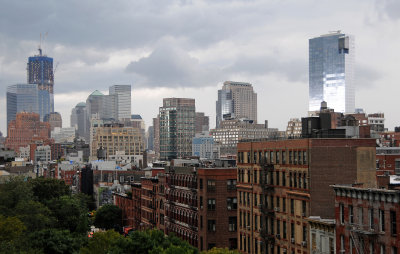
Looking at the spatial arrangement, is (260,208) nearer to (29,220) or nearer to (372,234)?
(372,234)

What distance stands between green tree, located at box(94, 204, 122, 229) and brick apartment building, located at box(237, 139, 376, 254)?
86.5 metres

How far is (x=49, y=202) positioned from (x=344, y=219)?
3253 inches

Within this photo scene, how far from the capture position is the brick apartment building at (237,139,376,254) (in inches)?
2507

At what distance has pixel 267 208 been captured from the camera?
75125 mm

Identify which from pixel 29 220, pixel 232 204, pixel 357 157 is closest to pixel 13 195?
pixel 29 220

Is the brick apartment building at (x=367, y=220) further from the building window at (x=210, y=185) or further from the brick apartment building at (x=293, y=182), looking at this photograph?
the building window at (x=210, y=185)

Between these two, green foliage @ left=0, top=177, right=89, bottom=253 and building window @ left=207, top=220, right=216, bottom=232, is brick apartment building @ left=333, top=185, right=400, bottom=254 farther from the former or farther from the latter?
building window @ left=207, top=220, right=216, bottom=232

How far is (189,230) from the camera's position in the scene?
9988 cm

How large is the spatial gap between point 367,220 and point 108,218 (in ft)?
395

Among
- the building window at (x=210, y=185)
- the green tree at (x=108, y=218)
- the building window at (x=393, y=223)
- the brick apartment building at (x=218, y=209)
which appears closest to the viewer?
the building window at (x=393, y=223)

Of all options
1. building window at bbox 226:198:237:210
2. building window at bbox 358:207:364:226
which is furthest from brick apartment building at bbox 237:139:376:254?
building window at bbox 358:207:364:226

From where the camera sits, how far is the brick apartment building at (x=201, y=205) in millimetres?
92688

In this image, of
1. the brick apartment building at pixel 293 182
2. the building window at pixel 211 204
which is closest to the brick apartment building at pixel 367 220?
the brick apartment building at pixel 293 182

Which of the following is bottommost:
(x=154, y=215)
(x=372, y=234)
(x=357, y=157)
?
(x=154, y=215)
